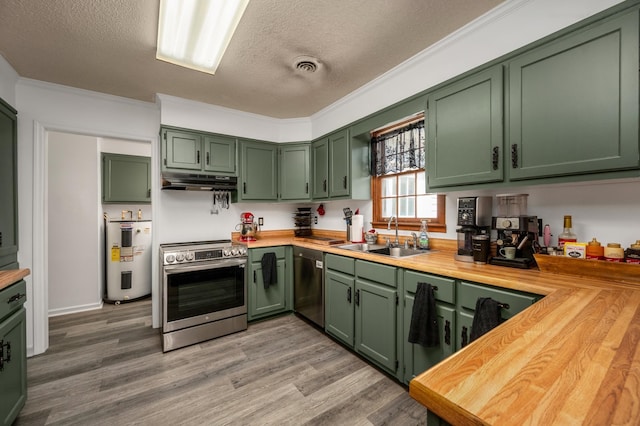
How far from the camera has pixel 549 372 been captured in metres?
0.60

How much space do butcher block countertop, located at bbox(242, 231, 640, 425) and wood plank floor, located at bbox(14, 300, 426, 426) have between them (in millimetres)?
1240

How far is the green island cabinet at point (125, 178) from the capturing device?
12.8ft

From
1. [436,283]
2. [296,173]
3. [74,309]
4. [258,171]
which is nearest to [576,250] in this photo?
→ [436,283]

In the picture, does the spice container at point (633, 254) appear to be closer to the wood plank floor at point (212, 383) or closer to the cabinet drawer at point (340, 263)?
the wood plank floor at point (212, 383)

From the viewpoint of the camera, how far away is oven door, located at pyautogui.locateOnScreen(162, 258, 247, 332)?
261cm

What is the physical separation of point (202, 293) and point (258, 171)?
1.58 meters

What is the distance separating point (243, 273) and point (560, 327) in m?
2.68

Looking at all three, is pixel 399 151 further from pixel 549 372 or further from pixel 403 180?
pixel 549 372

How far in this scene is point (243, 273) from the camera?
299 cm

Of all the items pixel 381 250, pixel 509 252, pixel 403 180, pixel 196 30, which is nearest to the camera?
pixel 509 252

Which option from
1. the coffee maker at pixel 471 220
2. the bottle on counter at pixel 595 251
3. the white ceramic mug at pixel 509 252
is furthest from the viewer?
the coffee maker at pixel 471 220

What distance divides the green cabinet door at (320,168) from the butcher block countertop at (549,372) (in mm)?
2534

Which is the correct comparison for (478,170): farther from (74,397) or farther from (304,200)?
(74,397)

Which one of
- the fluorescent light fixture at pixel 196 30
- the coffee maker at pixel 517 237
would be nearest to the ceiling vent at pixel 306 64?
the fluorescent light fixture at pixel 196 30
